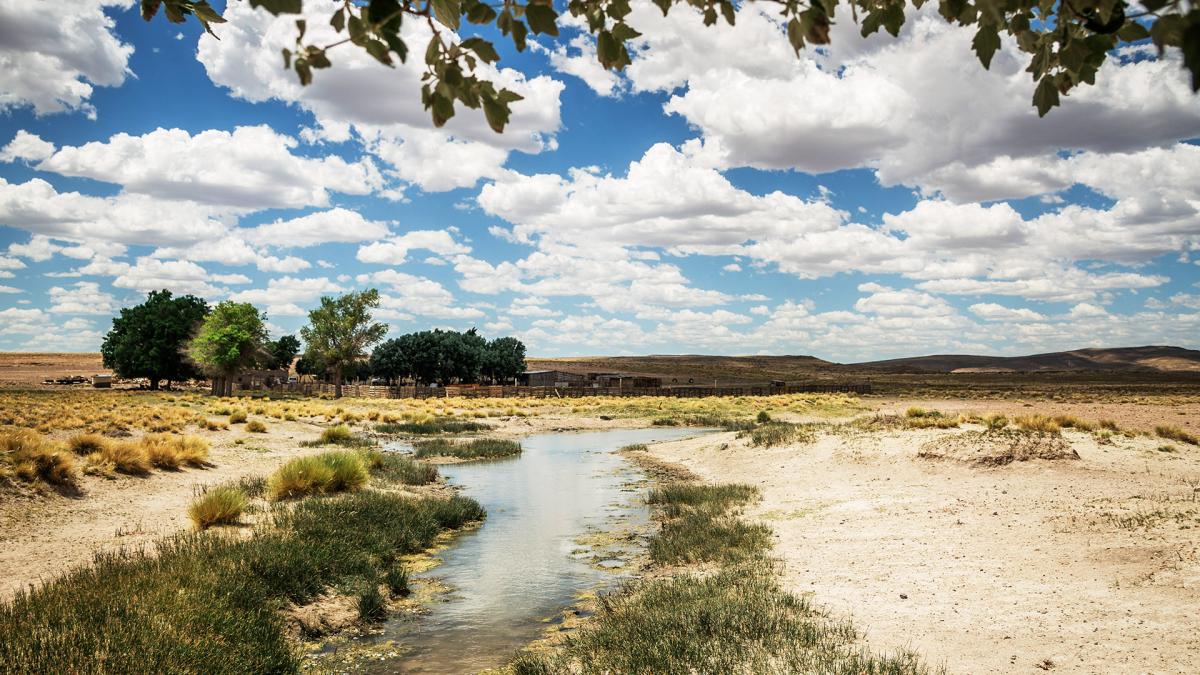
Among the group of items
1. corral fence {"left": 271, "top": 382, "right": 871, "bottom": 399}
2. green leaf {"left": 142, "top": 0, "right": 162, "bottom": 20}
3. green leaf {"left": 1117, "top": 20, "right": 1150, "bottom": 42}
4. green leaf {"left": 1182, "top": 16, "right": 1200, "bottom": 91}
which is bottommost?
corral fence {"left": 271, "top": 382, "right": 871, "bottom": 399}

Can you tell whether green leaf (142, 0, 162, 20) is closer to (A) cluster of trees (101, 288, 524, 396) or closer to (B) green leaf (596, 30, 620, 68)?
(B) green leaf (596, 30, 620, 68)

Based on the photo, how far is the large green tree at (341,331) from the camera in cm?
7738

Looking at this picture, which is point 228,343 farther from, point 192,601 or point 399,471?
point 192,601

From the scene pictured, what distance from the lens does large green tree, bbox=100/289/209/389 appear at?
73875mm

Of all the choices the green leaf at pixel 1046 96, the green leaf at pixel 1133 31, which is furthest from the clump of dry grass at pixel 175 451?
the green leaf at pixel 1133 31

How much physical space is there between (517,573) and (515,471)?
14.9 m

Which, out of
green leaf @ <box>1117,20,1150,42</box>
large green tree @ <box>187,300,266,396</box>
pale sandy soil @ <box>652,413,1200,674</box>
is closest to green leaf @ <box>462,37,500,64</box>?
green leaf @ <box>1117,20,1150,42</box>

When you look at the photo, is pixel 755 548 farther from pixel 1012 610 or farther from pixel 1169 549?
pixel 1169 549

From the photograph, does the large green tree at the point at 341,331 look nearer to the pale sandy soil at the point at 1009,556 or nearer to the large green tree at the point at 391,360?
the large green tree at the point at 391,360

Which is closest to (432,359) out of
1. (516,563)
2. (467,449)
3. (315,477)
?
(467,449)

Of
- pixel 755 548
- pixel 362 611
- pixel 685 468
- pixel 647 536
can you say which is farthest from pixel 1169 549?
pixel 685 468

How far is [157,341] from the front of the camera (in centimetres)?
7412

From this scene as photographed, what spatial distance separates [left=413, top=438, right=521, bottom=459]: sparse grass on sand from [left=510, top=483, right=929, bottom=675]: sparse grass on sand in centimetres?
2233

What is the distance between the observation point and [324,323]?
77.3 meters
